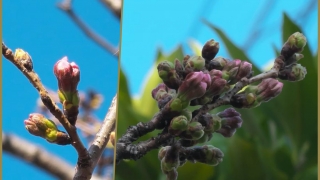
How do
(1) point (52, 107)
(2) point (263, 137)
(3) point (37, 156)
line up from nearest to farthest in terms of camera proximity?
(1) point (52, 107) < (3) point (37, 156) < (2) point (263, 137)

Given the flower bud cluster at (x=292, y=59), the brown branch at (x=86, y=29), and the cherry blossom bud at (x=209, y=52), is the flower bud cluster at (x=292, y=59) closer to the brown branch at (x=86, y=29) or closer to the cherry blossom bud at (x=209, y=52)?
the cherry blossom bud at (x=209, y=52)

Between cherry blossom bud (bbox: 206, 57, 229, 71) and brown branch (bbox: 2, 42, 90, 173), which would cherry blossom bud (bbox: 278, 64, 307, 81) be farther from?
brown branch (bbox: 2, 42, 90, 173)

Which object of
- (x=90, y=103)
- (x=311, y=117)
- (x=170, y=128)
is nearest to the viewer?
(x=170, y=128)

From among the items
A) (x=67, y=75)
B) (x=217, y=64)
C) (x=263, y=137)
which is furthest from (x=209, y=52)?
(x=263, y=137)

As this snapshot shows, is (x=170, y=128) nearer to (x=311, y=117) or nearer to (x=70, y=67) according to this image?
(x=70, y=67)

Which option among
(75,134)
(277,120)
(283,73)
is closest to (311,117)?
(277,120)

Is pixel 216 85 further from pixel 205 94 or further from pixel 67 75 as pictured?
pixel 67 75

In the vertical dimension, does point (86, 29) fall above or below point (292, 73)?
above
